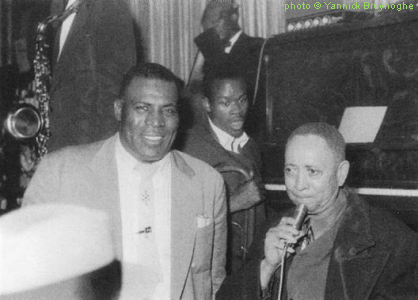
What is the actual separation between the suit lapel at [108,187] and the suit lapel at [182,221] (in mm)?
270

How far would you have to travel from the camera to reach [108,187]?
2785mm

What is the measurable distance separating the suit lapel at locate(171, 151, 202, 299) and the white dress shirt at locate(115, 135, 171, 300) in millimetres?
34

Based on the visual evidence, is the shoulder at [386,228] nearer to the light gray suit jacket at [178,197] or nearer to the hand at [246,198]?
the light gray suit jacket at [178,197]

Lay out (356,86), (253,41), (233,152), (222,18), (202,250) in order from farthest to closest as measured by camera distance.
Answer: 1. (222,18)
2. (253,41)
3. (356,86)
4. (233,152)
5. (202,250)

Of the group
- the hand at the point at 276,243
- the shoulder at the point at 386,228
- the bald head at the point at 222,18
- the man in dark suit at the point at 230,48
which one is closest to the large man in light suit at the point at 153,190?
the hand at the point at 276,243

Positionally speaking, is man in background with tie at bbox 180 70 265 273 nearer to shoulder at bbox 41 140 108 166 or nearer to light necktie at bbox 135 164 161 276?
light necktie at bbox 135 164 161 276

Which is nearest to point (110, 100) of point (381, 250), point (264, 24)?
point (381, 250)

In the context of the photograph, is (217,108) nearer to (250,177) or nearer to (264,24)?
(250,177)

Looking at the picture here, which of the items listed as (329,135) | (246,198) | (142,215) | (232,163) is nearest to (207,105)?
(232,163)

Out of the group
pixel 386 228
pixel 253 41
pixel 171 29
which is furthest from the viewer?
pixel 171 29

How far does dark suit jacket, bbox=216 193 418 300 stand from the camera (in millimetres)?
2352

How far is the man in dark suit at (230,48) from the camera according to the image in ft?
15.7

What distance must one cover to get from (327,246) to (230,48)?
2777mm

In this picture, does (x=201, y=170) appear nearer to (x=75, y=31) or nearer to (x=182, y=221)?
(x=182, y=221)
